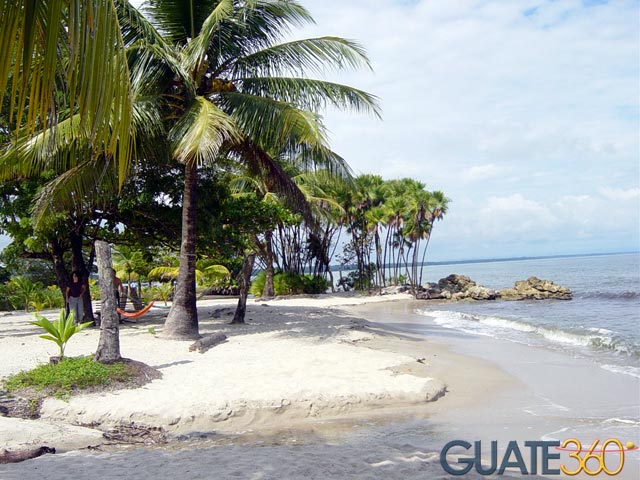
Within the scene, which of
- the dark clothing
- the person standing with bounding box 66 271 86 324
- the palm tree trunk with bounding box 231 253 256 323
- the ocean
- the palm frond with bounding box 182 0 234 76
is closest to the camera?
the ocean

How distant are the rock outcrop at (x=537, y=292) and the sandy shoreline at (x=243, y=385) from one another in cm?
2320

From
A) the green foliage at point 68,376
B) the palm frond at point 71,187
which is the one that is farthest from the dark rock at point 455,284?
the green foliage at point 68,376

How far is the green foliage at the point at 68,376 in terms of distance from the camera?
7.27m

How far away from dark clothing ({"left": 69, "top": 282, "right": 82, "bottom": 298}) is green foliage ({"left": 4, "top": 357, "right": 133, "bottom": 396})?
655 centimetres

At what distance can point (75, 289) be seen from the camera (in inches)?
565

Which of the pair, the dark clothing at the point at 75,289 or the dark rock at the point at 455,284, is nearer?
the dark clothing at the point at 75,289

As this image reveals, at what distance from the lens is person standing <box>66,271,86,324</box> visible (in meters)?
14.2

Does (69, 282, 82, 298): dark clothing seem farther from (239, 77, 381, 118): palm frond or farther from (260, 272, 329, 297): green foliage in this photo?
(260, 272, 329, 297): green foliage

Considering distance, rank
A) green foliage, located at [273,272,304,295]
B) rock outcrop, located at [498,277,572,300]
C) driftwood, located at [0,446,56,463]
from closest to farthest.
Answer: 1. driftwood, located at [0,446,56,463]
2. green foliage, located at [273,272,304,295]
3. rock outcrop, located at [498,277,572,300]

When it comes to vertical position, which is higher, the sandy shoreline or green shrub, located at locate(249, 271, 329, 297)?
green shrub, located at locate(249, 271, 329, 297)

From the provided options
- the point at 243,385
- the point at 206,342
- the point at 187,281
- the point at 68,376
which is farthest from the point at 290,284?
the point at 68,376

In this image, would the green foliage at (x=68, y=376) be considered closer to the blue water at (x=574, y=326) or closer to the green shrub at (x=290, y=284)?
the blue water at (x=574, y=326)

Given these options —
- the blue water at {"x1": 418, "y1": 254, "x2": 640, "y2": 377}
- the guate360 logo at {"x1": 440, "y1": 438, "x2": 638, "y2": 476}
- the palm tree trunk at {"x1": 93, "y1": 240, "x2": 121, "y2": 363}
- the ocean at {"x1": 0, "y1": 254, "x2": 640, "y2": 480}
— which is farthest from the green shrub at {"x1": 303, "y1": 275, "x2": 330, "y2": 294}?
the guate360 logo at {"x1": 440, "y1": 438, "x2": 638, "y2": 476}

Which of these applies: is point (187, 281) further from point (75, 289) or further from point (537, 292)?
point (537, 292)
